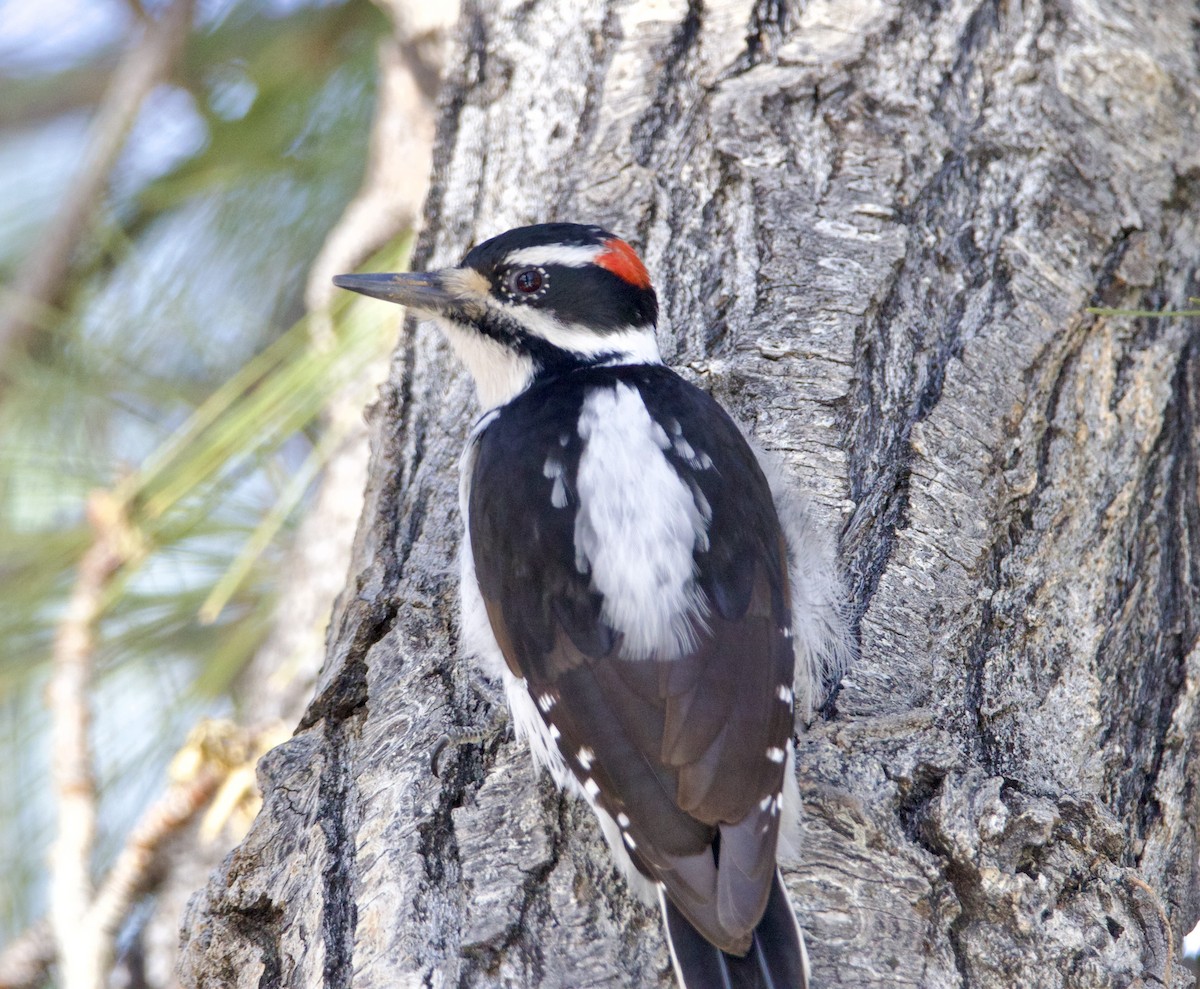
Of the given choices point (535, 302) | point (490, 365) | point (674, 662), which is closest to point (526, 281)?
point (535, 302)

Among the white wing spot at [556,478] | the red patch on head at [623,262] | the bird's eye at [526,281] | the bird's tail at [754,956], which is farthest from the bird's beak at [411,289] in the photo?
the bird's tail at [754,956]

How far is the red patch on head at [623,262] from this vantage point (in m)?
2.51

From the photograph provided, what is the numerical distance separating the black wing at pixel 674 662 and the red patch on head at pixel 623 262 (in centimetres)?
20

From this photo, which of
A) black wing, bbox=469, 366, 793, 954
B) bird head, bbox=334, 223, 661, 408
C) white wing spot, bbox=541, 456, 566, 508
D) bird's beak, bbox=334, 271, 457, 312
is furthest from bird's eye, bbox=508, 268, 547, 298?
white wing spot, bbox=541, 456, 566, 508

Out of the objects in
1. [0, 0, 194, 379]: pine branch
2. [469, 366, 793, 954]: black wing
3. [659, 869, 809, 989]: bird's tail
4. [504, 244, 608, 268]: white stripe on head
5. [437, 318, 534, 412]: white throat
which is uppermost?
[0, 0, 194, 379]: pine branch

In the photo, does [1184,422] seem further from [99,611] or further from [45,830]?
[45,830]

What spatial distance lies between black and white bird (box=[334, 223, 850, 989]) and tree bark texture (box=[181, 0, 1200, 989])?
0.06 metres

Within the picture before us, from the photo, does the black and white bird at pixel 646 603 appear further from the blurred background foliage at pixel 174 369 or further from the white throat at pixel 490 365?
the blurred background foliage at pixel 174 369

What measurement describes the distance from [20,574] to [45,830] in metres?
0.80

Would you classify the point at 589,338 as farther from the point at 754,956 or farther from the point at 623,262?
the point at 754,956

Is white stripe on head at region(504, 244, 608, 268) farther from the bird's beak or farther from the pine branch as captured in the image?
the pine branch

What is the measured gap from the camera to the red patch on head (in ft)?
8.23

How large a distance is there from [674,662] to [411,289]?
1029 millimetres

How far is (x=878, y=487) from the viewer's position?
2260 millimetres
